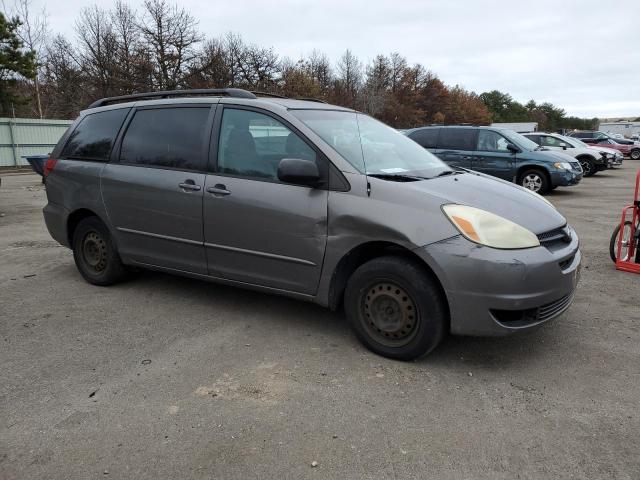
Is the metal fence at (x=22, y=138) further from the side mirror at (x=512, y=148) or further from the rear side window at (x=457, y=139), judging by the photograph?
the side mirror at (x=512, y=148)

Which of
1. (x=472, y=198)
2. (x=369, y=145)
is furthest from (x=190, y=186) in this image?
(x=472, y=198)

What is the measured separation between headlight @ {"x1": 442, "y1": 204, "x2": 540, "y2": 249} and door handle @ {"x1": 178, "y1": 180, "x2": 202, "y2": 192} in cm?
201

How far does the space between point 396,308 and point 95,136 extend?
349cm

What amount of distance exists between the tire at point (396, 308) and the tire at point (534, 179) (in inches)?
411

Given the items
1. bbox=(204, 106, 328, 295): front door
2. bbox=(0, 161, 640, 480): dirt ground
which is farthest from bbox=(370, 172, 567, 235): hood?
bbox=(0, 161, 640, 480): dirt ground

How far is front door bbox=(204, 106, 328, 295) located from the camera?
12.2ft

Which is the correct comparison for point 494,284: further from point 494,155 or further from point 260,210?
point 494,155

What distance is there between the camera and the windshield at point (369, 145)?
151 inches

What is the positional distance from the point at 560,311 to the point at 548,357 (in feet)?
1.17

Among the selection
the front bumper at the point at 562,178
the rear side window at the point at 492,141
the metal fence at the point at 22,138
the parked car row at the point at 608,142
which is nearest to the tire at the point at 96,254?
the rear side window at the point at 492,141

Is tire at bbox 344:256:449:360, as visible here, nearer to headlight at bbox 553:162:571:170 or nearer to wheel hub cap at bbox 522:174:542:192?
wheel hub cap at bbox 522:174:542:192

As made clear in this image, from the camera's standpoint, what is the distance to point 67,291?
5.07 m

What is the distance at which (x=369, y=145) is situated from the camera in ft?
13.4

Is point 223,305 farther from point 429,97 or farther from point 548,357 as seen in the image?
point 429,97
